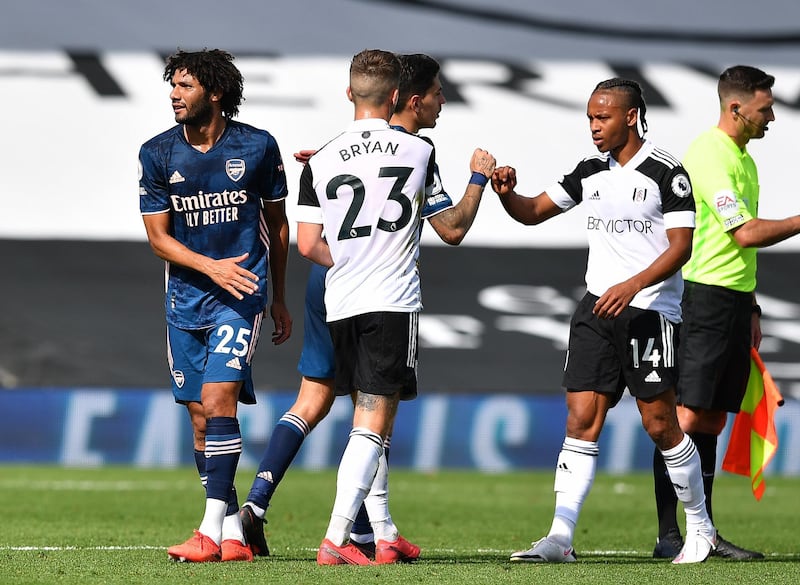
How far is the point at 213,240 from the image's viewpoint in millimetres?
5402

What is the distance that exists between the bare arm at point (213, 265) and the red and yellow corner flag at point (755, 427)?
2534 mm

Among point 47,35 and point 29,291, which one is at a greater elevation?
point 47,35

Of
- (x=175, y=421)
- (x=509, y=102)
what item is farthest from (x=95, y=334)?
(x=509, y=102)

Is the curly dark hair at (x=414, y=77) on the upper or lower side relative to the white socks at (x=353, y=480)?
upper

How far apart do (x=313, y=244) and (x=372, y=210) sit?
26cm

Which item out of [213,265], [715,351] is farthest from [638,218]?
[213,265]

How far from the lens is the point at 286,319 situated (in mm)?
5738

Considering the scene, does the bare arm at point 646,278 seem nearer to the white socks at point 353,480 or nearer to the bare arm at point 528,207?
the bare arm at point 528,207

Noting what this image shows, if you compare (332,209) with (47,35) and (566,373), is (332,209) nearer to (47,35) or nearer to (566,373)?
(566,373)

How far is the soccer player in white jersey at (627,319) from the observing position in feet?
17.7

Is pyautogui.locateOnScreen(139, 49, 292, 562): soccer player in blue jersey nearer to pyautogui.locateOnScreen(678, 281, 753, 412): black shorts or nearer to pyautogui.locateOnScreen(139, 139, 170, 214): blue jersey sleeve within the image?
pyautogui.locateOnScreen(139, 139, 170, 214): blue jersey sleeve

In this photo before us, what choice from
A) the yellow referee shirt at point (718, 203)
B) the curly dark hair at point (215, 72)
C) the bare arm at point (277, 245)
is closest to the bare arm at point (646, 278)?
the yellow referee shirt at point (718, 203)

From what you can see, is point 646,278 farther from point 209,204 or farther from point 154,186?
point 154,186

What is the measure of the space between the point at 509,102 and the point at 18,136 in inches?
224
